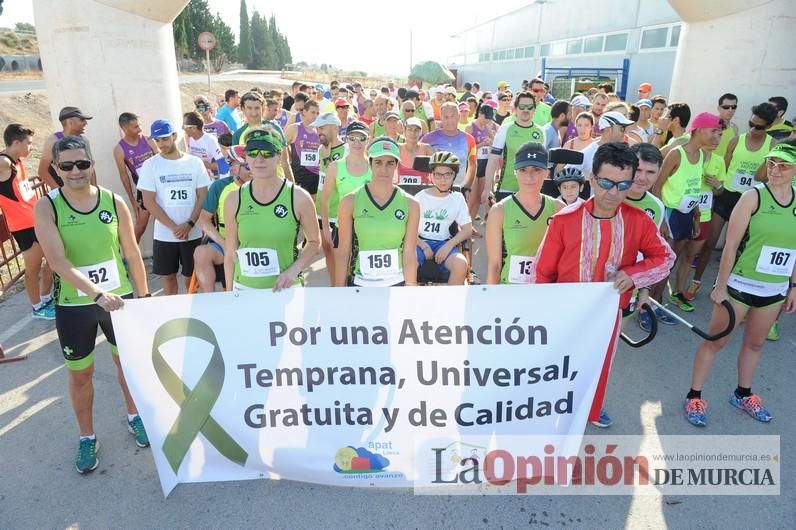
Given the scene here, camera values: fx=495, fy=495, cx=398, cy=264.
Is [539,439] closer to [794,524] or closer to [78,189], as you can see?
[794,524]

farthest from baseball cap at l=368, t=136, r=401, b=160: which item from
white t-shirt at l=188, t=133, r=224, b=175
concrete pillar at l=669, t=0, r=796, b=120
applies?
concrete pillar at l=669, t=0, r=796, b=120

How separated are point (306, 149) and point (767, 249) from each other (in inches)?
225

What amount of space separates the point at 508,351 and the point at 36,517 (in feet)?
9.89

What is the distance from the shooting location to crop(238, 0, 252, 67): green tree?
80.9 m

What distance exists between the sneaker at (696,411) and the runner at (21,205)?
6397mm

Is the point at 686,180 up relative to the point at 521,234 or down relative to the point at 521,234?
up

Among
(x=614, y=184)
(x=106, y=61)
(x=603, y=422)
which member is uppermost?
(x=106, y=61)

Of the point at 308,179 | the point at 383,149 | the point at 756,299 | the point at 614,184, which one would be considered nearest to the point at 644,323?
the point at 756,299

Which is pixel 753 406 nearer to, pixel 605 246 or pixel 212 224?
pixel 605 246

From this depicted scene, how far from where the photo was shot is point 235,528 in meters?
2.90

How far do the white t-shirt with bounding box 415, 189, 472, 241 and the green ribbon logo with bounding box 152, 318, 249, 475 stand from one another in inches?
90.3

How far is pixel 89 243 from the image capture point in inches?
125

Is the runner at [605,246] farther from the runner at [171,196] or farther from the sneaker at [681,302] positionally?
the runner at [171,196]

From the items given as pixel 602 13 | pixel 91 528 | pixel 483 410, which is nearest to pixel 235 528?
pixel 91 528
